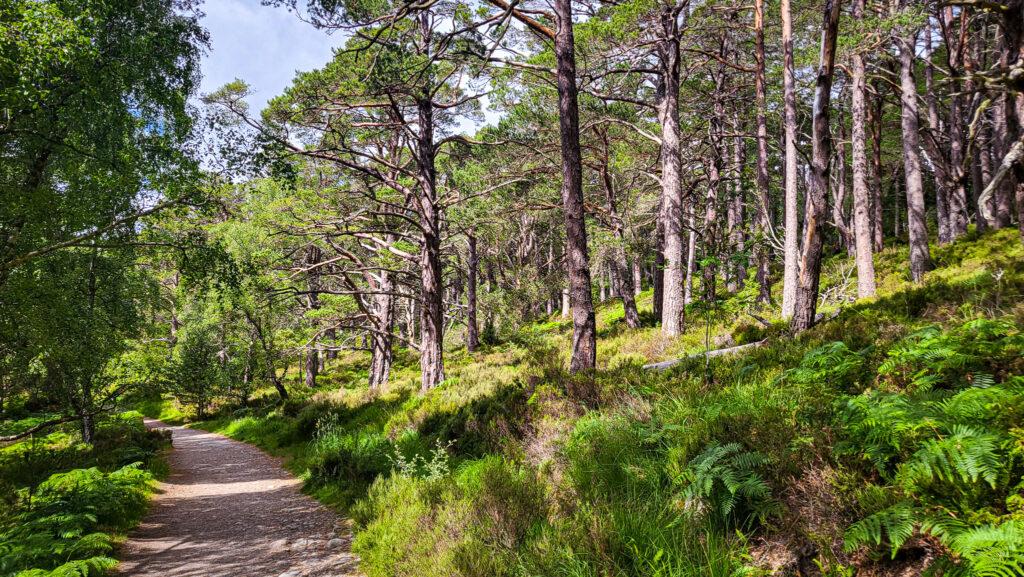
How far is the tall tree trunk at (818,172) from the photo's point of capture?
18.1 feet

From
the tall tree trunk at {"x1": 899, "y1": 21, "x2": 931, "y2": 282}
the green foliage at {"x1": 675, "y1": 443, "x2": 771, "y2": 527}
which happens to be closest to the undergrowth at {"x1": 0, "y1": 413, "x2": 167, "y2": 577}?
the green foliage at {"x1": 675, "y1": 443, "x2": 771, "y2": 527}

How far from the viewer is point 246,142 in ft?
26.7

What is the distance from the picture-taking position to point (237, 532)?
5426mm

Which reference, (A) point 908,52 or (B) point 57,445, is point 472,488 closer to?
(B) point 57,445

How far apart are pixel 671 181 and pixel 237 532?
1146 cm

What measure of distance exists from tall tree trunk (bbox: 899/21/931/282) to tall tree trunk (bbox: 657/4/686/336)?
661cm

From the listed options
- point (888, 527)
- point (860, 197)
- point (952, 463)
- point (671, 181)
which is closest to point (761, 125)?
point (860, 197)

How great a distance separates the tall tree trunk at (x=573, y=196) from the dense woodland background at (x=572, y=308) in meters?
0.06

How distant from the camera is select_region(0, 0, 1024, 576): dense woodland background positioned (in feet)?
7.89

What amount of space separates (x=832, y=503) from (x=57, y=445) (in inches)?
649

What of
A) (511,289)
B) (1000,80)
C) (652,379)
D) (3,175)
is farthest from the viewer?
(511,289)

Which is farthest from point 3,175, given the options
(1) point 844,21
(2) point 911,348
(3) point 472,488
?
(1) point 844,21

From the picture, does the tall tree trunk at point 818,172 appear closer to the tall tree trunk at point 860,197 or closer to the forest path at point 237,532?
the forest path at point 237,532

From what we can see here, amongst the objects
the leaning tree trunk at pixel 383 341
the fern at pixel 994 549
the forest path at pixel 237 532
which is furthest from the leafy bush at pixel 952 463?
the leaning tree trunk at pixel 383 341
